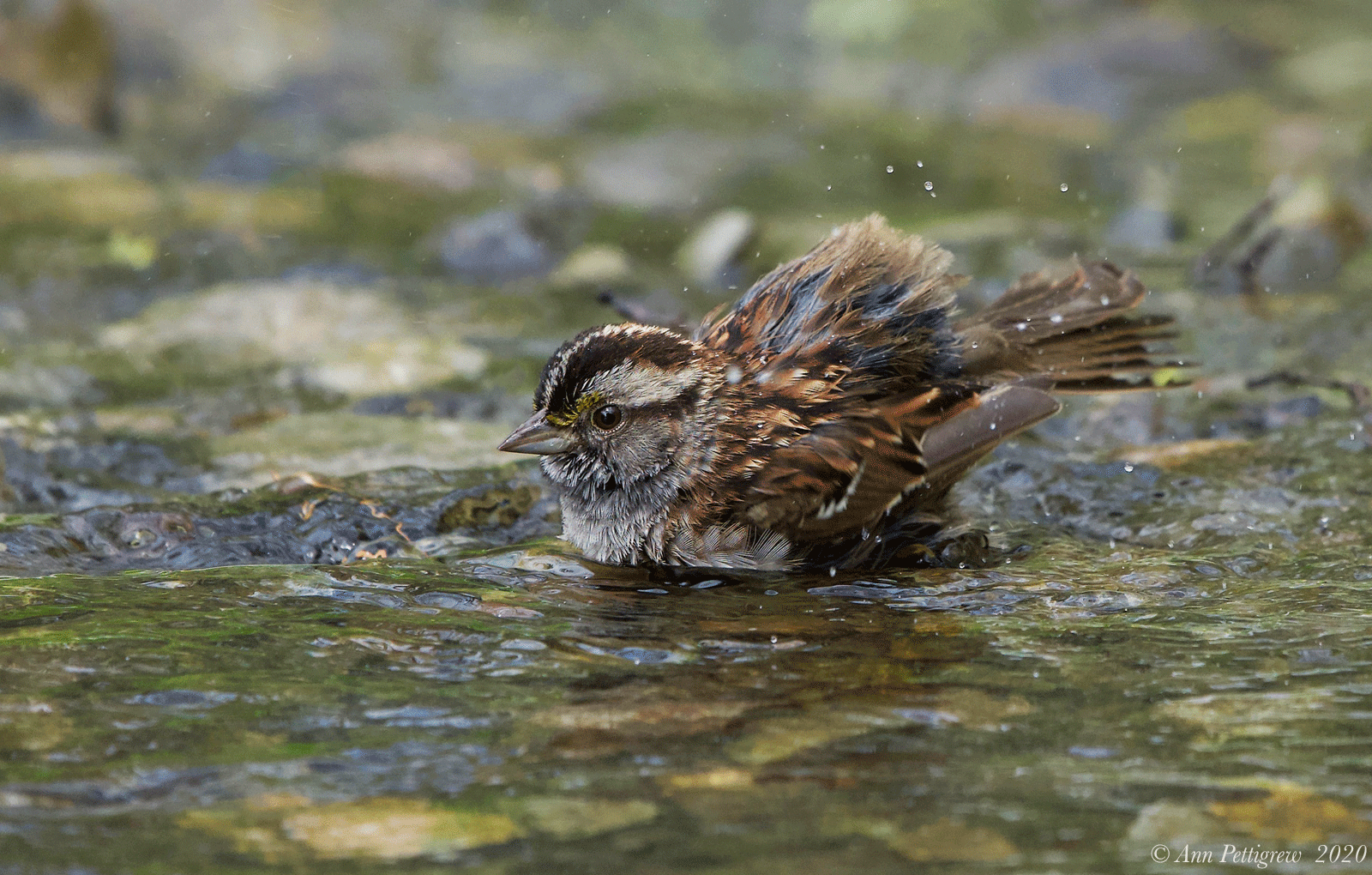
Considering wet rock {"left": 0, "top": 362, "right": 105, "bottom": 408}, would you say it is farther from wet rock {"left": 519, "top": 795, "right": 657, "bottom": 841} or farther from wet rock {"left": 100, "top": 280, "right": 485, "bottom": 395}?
wet rock {"left": 519, "top": 795, "right": 657, "bottom": 841}

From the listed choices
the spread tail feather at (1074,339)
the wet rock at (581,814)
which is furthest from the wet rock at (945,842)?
the spread tail feather at (1074,339)

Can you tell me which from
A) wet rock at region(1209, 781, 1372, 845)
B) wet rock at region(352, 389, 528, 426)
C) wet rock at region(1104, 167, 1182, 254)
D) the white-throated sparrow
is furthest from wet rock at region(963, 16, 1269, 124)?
wet rock at region(1209, 781, 1372, 845)

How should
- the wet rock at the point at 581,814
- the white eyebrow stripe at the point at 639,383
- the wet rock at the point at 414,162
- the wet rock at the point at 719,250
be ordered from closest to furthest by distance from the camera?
the wet rock at the point at 581,814
the white eyebrow stripe at the point at 639,383
the wet rock at the point at 719,250
the wet rock at the point at 414,162

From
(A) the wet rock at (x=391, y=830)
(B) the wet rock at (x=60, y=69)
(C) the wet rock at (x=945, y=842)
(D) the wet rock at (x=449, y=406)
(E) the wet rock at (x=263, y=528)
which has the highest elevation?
(B) the wet rock at (x=60, y=69)

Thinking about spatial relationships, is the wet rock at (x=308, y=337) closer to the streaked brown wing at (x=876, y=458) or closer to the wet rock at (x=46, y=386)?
the wet rock at (x=46, y=386)

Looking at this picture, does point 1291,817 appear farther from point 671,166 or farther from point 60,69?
point 60,69

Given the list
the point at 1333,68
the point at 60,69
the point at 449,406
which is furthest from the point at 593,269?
the point at 1333,68

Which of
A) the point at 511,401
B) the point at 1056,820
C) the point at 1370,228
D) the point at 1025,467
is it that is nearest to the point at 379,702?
the point at 1056,820
